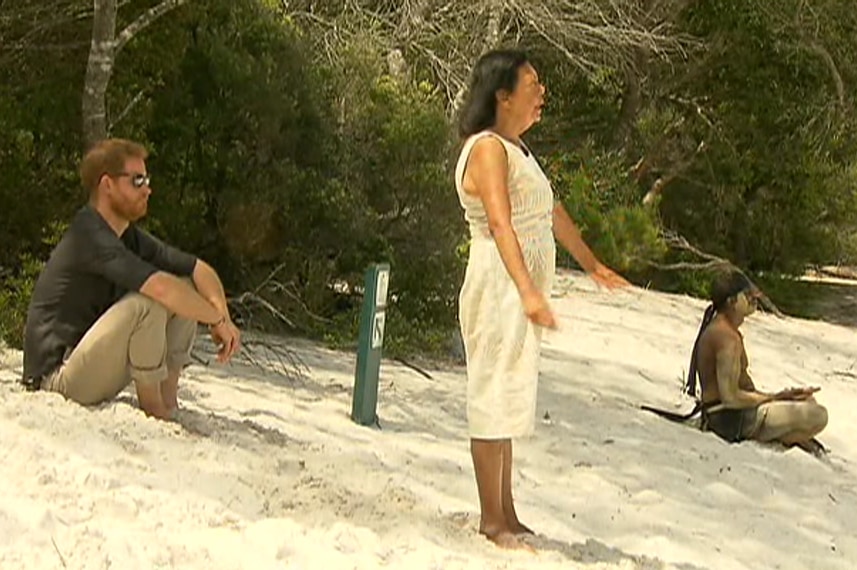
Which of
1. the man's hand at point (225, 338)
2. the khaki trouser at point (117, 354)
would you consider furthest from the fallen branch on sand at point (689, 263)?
the khaki trouser at point (117, 354)

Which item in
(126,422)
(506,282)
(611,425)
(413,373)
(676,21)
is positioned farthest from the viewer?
(676,21)

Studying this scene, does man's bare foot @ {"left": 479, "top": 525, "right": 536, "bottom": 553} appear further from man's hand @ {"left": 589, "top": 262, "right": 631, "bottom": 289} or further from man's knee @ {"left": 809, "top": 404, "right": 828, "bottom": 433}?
man's knee @ {"left": 809, "top": 404, "right": 828, "bottom": 433}

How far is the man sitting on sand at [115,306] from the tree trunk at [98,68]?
2.86 meters

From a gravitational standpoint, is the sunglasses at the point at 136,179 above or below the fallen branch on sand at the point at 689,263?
above

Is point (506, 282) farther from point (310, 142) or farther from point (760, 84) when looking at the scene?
point (760, 84)

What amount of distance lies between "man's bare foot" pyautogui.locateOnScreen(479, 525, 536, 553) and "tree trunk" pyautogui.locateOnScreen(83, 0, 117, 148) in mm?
4463

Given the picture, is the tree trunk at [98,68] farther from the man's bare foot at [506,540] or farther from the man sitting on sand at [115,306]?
the man's bare foot at [506,540]

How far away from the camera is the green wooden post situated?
680cm

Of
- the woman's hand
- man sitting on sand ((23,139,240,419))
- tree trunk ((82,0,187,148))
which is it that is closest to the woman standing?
the woman's hand

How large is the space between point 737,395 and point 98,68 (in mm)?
4375

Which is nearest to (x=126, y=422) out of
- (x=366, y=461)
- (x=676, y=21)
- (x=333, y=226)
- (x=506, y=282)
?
(x=366, y=461)

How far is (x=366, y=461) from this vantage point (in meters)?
5.87

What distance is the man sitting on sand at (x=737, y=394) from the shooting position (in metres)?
7.57

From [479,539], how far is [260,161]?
593 centimetres
